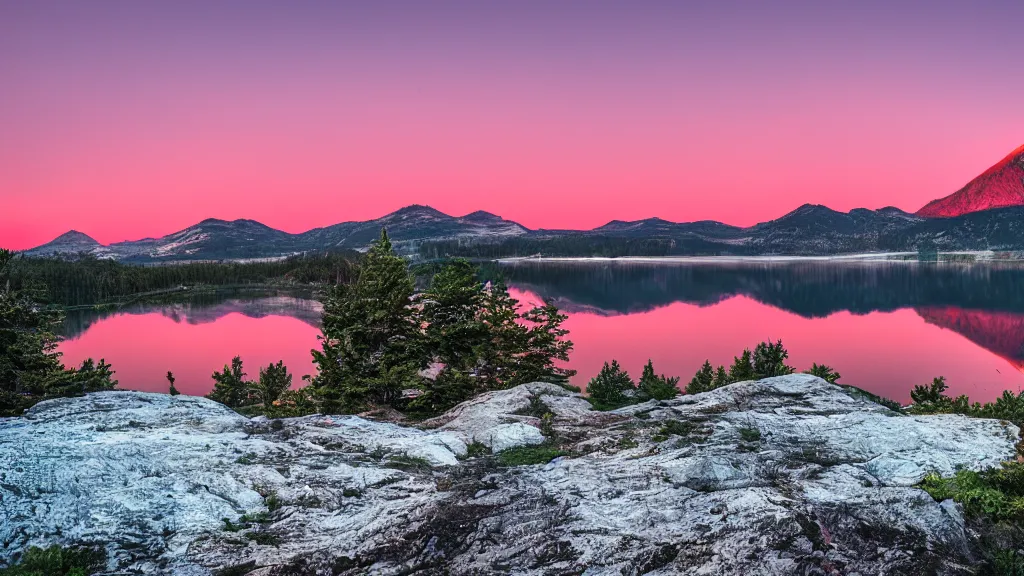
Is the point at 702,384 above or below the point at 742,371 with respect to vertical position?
below

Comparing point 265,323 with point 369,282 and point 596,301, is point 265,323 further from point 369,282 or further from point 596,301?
point 369,282

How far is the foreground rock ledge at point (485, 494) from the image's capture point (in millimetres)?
10273

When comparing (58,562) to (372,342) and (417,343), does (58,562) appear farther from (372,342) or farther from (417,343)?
(417,343)

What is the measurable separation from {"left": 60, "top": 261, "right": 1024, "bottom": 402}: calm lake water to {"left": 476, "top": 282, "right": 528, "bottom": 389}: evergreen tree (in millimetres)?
30212

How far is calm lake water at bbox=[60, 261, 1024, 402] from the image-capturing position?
6800cm

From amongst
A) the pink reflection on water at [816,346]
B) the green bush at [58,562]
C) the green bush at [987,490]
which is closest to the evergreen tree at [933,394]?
the green bush at [987,490]

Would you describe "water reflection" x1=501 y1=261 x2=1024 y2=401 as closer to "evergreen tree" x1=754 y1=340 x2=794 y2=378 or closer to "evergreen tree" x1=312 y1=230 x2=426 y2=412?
"evergreen tree" x1=754 y1=340 x2=794 y2=378

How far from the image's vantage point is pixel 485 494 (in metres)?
12.8

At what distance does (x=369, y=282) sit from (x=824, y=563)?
1025 inches

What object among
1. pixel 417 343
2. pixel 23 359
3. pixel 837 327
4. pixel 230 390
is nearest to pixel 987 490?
pixel 417 343

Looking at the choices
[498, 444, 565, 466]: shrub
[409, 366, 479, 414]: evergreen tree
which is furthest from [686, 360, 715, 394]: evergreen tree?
[498, 444, 565, 466]: shrub

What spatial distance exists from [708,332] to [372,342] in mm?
80245

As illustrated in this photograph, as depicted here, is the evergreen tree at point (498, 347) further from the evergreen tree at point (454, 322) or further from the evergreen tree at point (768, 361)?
the evergreen tree at point (768, 361)

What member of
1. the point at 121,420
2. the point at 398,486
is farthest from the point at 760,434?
the point at 121,420
